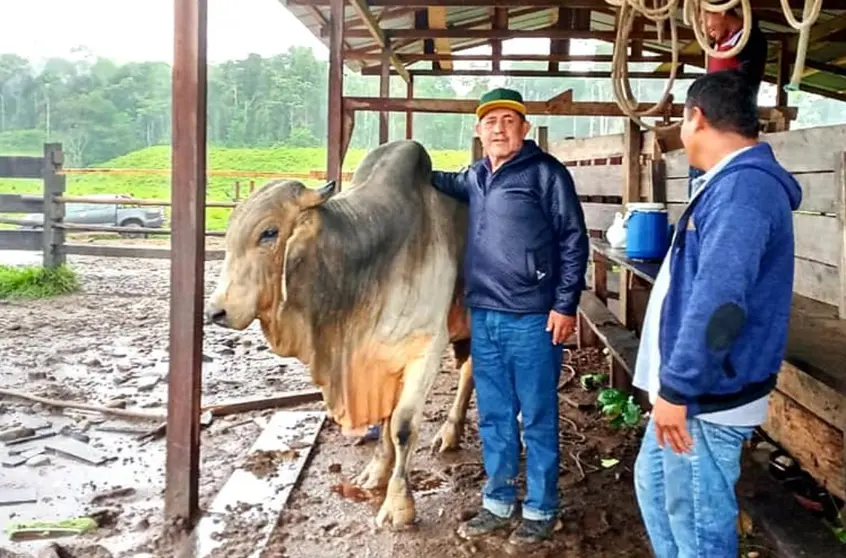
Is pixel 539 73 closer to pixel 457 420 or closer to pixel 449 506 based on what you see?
pixel 457 420

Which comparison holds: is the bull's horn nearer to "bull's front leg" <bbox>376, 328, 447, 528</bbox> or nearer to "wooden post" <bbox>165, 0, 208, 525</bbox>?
"wooden post" <bbox>165, 0, 208, 525</bbox>

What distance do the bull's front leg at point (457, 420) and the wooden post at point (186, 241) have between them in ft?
4.87

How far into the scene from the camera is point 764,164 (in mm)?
2078

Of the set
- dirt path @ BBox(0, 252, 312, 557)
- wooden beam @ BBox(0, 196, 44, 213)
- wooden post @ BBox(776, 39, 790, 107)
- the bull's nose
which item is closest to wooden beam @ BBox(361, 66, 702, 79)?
wooden post @ BBox(776, 39, 790, 107)

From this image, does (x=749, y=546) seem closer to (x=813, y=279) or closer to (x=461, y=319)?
(x=813, y=279)

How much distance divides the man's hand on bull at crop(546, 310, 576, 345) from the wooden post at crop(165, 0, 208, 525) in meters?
1.41

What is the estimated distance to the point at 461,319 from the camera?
4.20 m

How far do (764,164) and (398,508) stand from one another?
2.18 meters

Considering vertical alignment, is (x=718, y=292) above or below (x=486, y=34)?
below

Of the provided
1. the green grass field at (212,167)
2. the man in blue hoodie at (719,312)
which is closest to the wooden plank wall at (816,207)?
the man in blue hoodie at (719,312)

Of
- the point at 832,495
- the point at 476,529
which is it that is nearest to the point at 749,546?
the point at 832,495

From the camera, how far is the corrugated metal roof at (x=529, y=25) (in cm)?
839

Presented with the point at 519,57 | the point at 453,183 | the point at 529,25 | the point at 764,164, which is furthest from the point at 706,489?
the point at 529,25

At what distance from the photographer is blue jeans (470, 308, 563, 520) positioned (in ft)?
11.2
